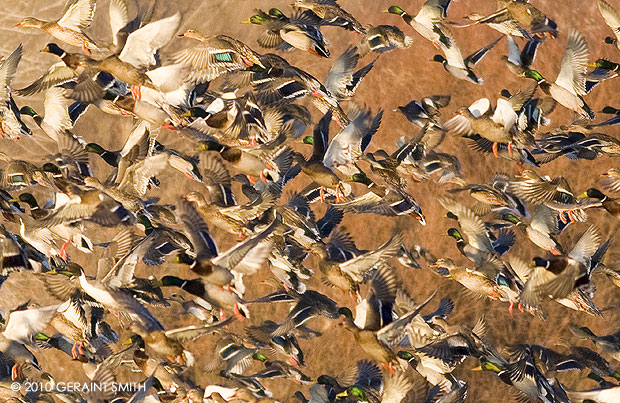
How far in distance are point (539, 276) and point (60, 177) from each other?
6213 mm

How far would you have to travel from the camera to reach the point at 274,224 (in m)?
9.13

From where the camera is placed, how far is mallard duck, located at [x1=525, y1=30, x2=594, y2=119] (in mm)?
12789

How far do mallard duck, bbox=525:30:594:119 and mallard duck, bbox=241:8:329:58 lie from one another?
348cm

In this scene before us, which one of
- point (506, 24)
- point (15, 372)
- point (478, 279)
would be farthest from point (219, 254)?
point (506, 24)

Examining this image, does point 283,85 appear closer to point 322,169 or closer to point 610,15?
point 322,169

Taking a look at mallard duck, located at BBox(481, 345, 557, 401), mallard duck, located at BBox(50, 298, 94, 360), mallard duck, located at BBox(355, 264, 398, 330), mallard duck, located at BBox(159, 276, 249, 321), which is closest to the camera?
mallard duck, located at BBox(159, 276, 249, 321)

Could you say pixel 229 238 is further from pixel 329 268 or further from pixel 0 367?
pixel 0 367

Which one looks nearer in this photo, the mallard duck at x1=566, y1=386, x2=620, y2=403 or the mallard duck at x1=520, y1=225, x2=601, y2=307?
the mallard duck at x1=520, y1=225, x2=601, y2=307

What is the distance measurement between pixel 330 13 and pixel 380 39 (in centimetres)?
94

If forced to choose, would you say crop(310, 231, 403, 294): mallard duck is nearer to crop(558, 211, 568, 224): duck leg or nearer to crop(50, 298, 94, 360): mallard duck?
crop(558, 211, 568, 224): duck leg

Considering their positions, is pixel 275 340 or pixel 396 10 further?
pixel 396 10

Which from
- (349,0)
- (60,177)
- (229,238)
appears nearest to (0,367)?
(60,177)

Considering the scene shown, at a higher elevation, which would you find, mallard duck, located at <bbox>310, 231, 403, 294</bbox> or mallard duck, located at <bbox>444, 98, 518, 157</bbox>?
mallard duck, located at <bbox>444, 98, 518, 157</bbox>

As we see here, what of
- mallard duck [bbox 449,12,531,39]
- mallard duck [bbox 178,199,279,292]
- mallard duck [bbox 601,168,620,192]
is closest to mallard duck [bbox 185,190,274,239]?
mallard duck [bbox 178,199,279,292]
